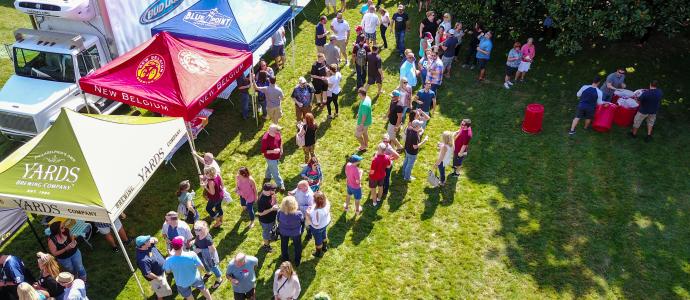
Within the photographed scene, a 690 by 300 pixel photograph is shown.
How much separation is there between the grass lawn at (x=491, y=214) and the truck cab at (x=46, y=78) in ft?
5.12

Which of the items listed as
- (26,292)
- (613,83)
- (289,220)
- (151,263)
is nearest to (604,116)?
(613,83)

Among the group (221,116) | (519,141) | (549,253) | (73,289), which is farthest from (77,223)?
(519,141)

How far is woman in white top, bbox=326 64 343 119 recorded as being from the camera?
13.1 metres

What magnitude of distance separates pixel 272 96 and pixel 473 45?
6829 mm

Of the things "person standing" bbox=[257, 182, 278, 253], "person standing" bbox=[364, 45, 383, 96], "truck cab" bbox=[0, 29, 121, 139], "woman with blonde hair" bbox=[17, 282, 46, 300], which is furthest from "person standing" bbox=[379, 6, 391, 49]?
"woman with blonde hair" bbox=[17, 282, 46, 300]

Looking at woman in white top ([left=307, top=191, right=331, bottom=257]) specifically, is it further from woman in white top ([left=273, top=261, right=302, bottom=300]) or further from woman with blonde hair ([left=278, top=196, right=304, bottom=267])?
woman in white top ([left=273, top=261, right=302, bottom=300])

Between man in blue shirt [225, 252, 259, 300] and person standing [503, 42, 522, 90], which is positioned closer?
man in blue shirt [225, 252, 259, 300]

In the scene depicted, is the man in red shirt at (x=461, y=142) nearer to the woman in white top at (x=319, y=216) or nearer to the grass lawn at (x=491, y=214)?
the grass lawn at (x=491, y=214)

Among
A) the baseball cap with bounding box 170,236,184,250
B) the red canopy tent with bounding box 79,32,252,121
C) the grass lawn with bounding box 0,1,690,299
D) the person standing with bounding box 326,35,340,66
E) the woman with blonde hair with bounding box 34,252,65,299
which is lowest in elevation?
the grass lawn with bounding box 0,1,690,299

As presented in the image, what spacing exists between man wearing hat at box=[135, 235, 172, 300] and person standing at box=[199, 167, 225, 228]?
1.71 meters

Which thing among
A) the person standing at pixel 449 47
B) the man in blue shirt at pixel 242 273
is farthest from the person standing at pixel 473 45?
the man in blue shirt at pixel 242 273

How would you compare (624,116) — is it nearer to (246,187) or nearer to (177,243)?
(246,187)

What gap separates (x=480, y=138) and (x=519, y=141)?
0.97 metres

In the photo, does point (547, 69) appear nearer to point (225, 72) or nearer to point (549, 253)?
point (549, 253)
